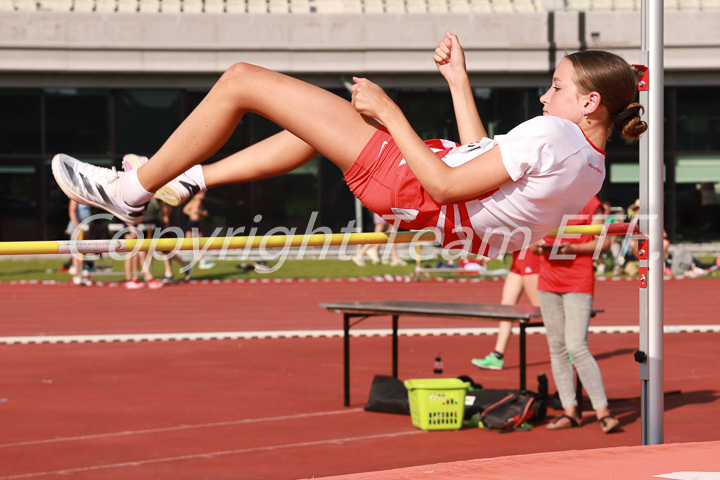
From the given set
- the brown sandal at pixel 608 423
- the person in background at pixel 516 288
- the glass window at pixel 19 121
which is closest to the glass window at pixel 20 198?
the glass window at pixel 19 121

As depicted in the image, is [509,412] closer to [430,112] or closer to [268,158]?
[268,158]

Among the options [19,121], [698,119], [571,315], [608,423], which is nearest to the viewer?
[608,423]

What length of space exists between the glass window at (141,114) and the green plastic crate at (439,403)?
16672 mm

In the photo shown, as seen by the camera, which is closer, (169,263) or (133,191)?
(133,191)

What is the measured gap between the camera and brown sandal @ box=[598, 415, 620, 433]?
19.8 ft

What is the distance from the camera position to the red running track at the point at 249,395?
18.0 feet

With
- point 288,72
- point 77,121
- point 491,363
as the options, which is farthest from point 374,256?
point 491,363

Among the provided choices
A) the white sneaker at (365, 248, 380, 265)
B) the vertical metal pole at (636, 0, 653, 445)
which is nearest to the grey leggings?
the vertical metal pole at (636, 0, 653, 445)

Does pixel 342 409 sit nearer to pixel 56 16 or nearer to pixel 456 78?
pixel 456 78

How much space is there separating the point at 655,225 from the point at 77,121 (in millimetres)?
19032

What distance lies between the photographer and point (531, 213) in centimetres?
349

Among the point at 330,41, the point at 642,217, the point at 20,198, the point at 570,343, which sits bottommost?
the point at 570,343

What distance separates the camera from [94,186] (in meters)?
3.70

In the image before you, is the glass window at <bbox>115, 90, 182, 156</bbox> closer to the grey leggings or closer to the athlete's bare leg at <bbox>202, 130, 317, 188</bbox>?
the grey leggings
